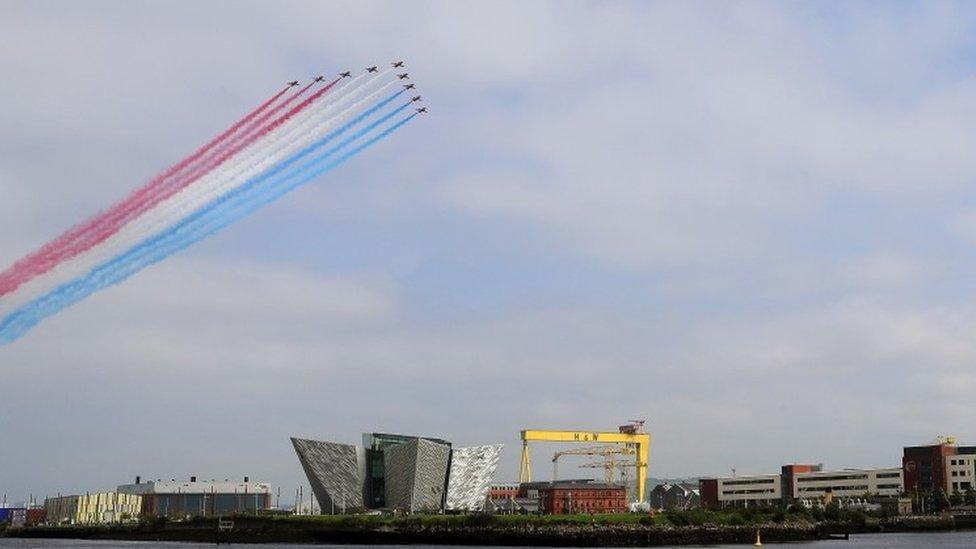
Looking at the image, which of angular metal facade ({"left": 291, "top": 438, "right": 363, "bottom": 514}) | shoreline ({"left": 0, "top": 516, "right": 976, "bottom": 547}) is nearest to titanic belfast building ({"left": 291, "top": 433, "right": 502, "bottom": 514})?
angular metal facade ({"left": 291, "top": 438, "right": 363, "bottom": 514})

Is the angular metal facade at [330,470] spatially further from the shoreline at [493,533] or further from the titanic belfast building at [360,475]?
the shoreline at [493,533]

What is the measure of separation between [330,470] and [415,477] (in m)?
14.9

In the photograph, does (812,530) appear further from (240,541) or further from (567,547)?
(240,541)

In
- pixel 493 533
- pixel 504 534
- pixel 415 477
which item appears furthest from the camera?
pixel 415 477

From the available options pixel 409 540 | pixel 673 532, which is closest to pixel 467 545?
pixel 409 540

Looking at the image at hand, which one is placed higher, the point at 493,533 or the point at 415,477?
the point at 415,477

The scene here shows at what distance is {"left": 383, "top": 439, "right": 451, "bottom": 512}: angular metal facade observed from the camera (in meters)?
196

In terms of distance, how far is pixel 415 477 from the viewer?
642 ft

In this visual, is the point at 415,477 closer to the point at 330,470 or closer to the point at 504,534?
the point at 330,470

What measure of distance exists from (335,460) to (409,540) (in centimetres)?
4704

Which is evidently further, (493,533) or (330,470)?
(330,470)

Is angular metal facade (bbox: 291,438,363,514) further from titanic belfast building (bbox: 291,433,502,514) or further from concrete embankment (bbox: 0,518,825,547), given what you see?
concrete embankment (bbox: 0,518,825,547)

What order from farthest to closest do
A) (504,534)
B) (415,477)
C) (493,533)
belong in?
(415,477)
(493,533)
(504,534)

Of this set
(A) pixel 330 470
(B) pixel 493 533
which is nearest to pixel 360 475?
(A) pixel 330 470
